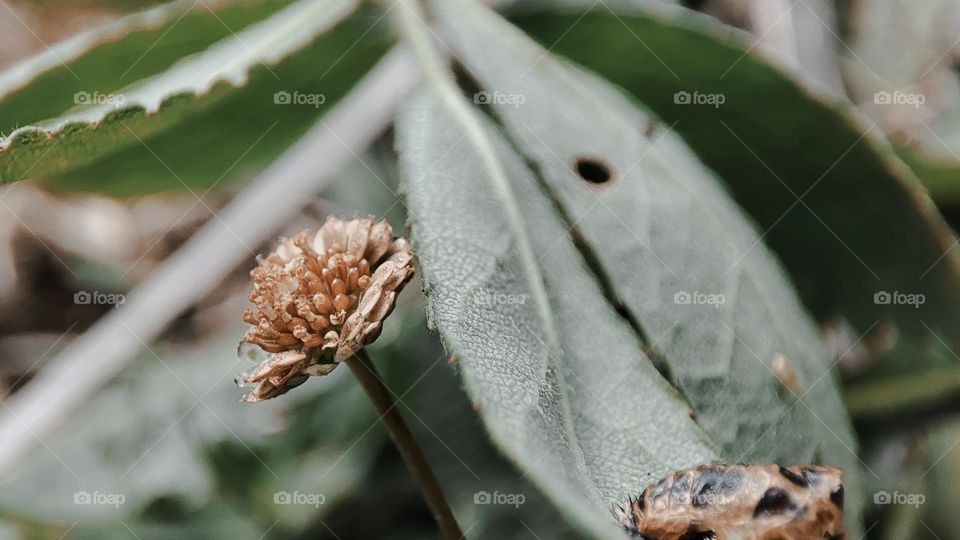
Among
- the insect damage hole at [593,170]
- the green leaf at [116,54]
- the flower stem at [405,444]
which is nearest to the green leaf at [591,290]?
the insect damage hole at [593,170]

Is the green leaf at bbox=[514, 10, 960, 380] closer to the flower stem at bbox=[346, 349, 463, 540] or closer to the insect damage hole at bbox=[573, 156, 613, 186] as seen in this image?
the insect damage hole at bbox=[573, 156, 613, 186]

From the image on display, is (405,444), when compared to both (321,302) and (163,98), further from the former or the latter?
(163,98)

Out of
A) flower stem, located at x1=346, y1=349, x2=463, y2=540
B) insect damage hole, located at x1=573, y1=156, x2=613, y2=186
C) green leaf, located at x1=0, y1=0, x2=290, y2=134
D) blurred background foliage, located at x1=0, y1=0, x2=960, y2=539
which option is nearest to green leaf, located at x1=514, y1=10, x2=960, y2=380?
blurred background foliage, located at x1=0, y1=0, x2=960, y2=539

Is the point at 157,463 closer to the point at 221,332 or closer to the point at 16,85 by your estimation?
the point at 221,332

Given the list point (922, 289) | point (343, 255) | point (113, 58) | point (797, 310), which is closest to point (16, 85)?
point (113, 58)

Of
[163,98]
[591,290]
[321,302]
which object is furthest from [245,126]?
[591,290]

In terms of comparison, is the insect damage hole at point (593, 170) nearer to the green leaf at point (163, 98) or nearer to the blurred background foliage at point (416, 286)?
the blurred background foliage at point (416, 286)
